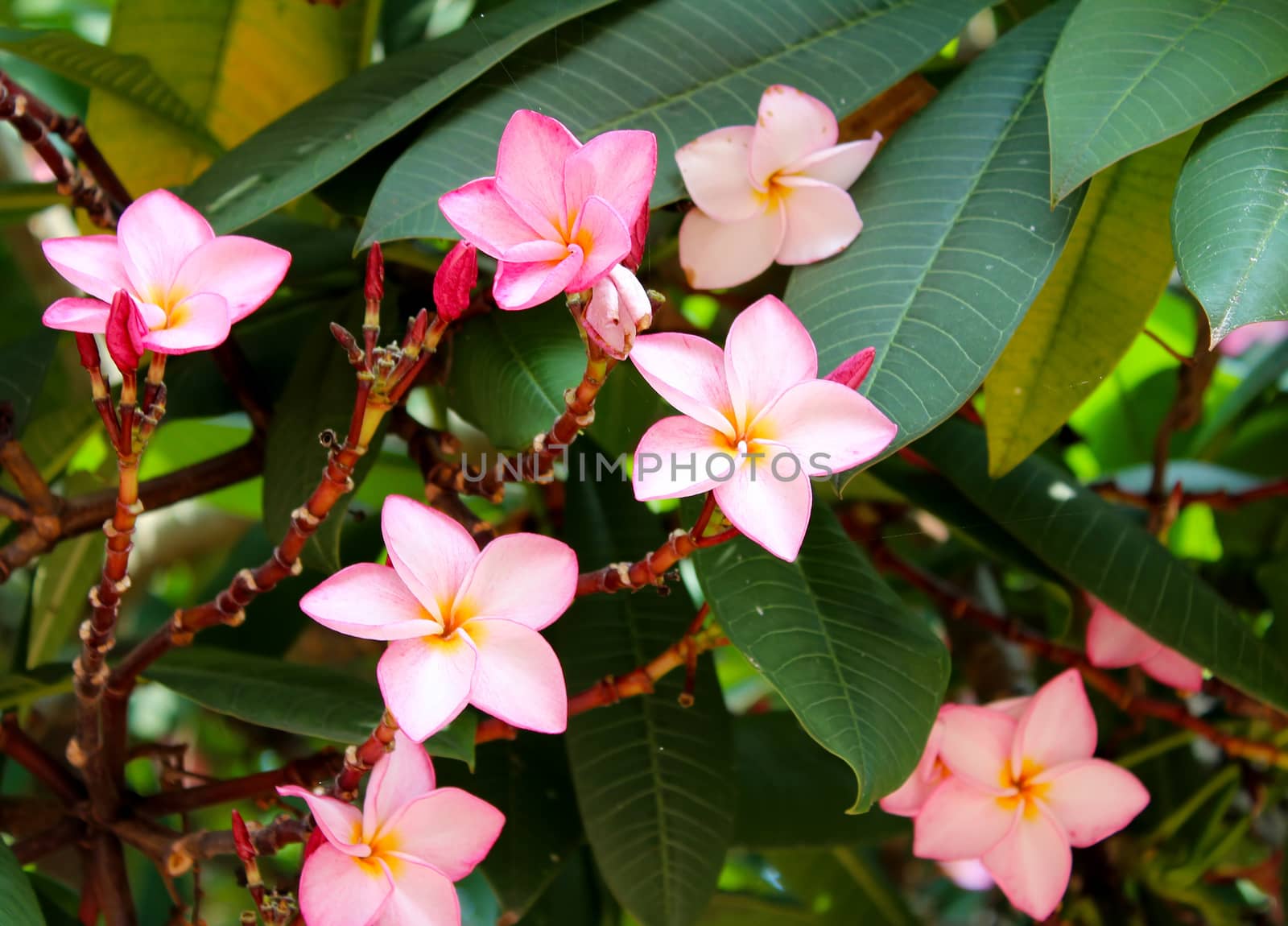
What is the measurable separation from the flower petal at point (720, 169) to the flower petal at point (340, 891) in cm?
36

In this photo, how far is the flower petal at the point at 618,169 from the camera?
432mm

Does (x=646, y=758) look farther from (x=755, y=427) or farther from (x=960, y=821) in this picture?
(x=755, y=427)

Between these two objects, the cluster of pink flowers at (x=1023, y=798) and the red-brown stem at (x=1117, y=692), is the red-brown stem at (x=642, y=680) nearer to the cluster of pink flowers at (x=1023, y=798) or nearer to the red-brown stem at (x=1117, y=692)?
the cluster of pink flowers at (x=1023, y=798)

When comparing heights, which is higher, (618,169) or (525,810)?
(618,169)

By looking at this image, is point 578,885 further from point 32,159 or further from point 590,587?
point 32,159

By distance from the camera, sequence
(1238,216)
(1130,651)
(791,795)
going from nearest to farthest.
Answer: (1238,216) → (1130,651) → (791,795)

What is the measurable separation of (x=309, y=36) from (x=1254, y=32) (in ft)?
2.18

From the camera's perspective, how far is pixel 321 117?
64 cm

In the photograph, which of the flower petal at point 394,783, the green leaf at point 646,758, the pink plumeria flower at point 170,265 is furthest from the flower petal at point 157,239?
the green leaf at point 646,758

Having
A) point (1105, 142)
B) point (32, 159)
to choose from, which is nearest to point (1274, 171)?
point (1105, 142)

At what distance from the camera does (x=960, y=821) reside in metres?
0.64

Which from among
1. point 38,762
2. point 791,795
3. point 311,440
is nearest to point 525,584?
point 311,440

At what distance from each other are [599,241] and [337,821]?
0.25 metres

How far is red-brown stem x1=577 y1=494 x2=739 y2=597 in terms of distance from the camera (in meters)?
0.45
